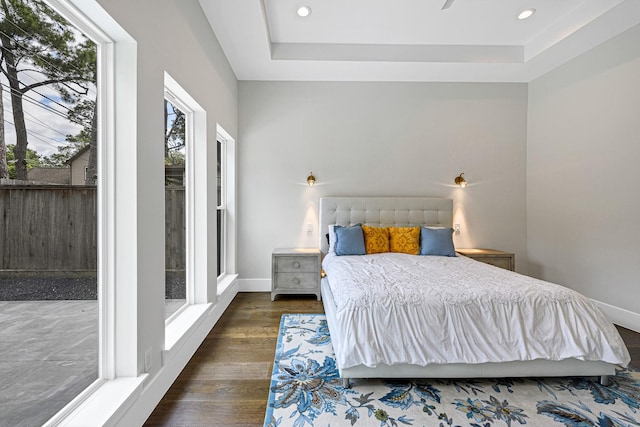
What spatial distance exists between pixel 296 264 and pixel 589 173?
11.6 feet

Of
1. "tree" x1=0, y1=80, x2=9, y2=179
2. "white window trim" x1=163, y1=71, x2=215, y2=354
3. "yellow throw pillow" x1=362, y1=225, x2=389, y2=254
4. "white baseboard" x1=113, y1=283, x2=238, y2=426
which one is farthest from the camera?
"yellow throw pillow" x1=362, y1=225, x2=389, y2=254

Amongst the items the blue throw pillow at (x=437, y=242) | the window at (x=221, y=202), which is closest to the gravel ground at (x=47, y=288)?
the window at (x=221, y=202)

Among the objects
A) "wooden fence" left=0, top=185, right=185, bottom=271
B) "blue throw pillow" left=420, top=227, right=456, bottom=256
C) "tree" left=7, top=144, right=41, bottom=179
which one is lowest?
"blue throw pillow" left=420, top=227, right=456, bottom=256

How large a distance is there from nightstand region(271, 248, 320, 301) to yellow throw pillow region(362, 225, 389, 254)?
0.64 meters

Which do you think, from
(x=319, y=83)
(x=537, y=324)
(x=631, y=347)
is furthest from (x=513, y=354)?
(x=319, y=83)

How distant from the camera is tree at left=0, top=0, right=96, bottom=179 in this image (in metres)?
1.02

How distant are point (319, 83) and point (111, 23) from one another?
9.56ft

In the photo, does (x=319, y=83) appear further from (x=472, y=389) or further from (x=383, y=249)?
(x=472, y=389)

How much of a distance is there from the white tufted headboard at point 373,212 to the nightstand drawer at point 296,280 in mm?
428

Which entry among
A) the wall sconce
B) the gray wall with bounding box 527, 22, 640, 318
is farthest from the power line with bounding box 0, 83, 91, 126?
the gray wall with bounding box 527, 22, 640, 318

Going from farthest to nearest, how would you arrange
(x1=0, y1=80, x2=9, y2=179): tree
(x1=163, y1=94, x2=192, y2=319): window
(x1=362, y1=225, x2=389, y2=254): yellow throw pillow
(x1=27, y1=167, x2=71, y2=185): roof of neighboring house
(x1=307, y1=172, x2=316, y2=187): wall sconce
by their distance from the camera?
(x1=307, y1=172, x2=316, y2=187): wall sconce
(x1=362, y1=225, x2=389, y2=254): yellow throw pillow
(x1=163, y1=94, x2=192, y2=319): window
(x1=27, y1=167, x2=71, y2=185): roof of neighboring house
(x1=0, y1=80, x2=9, y2=179): tree

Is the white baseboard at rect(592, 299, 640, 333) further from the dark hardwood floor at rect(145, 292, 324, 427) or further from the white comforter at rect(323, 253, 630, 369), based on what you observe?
the dark hardwood floor at rect(145, 292, 324, 427)

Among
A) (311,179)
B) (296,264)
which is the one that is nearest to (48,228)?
(296,264)

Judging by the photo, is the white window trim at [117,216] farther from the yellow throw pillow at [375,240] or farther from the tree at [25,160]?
the yellow throw pillow at [375,240]
